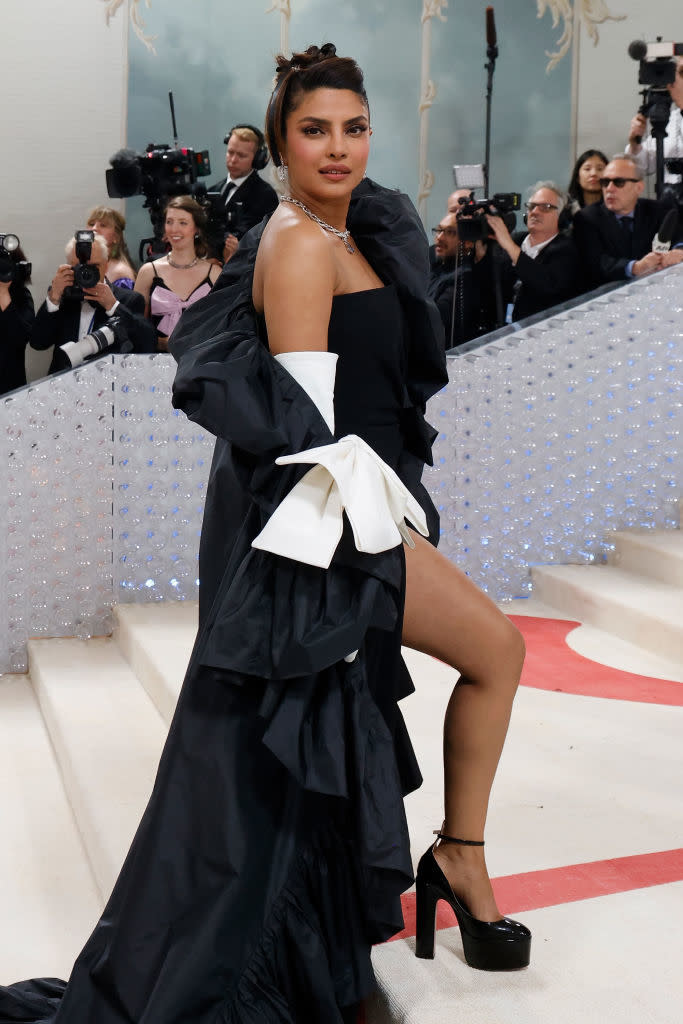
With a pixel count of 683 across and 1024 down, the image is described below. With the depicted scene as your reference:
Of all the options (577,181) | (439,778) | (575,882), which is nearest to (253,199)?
(577,181)

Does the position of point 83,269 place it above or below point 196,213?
below

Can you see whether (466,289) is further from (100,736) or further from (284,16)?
(284,16)

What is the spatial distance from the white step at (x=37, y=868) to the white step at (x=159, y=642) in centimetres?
36

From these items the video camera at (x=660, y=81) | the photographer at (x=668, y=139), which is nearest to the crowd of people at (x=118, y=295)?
the video camera at (x=660, y=81)

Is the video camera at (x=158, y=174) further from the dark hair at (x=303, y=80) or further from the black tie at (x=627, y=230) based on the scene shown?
the dark hair at (x=303, y=80)

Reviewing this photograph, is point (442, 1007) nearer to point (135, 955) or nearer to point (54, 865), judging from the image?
point (135, 955)

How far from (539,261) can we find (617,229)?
1.10 feet

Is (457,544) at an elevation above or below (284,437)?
below

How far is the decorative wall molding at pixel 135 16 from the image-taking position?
6926 mm

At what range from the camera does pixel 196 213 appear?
4.94 meters

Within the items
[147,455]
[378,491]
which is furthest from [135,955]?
[147,455]

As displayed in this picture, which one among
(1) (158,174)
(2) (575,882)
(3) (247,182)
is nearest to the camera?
(2) (575,882)

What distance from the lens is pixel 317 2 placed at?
720 cm

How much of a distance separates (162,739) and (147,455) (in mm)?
1249
